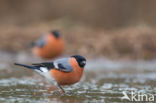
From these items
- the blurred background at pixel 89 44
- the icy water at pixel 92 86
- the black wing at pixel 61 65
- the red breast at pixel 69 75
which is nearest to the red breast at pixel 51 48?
the blurred background at pixel 89 44

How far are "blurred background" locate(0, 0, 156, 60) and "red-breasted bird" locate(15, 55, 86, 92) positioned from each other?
5840 millimetres

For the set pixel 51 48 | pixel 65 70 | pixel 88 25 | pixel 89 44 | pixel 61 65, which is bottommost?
pixel 65 70

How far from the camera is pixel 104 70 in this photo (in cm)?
1065

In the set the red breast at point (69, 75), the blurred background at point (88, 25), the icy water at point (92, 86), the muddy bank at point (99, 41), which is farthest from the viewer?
the blurred background at point (88, 25)

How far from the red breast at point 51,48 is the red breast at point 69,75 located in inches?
240

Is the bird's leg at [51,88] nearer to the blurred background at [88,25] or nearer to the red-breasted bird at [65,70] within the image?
the red-breasted bird at [65,70]

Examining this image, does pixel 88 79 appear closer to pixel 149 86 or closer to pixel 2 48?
pixel 149 86

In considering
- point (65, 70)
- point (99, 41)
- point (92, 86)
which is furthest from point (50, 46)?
point (65, 70)

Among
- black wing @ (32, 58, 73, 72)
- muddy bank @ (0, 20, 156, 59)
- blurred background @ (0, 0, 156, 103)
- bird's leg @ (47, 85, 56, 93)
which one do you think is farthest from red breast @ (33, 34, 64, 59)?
black wing @ (32, 58, 73, 72)

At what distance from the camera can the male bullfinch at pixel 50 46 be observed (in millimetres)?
Answer: 13062

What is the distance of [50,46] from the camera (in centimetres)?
1323

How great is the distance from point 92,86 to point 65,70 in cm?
95

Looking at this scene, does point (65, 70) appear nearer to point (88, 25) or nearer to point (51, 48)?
point (51, 48)

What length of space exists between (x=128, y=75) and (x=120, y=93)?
288 centimetres
